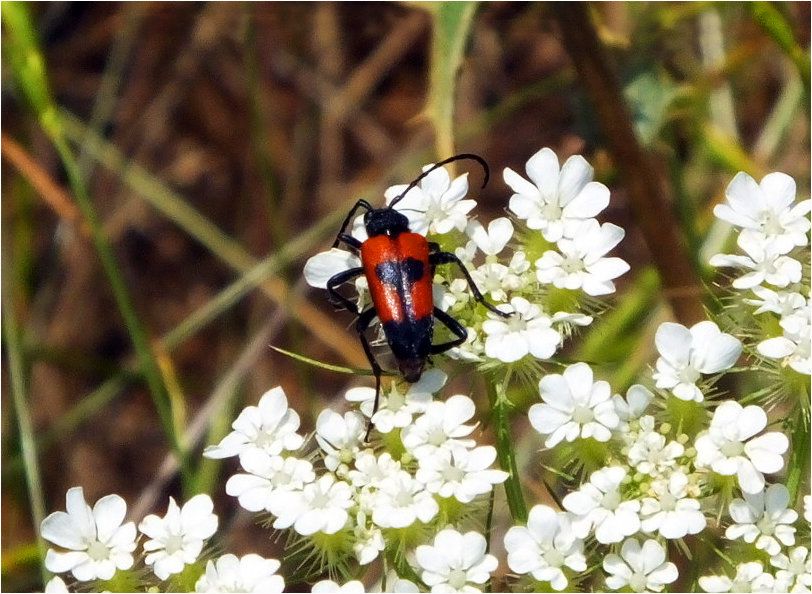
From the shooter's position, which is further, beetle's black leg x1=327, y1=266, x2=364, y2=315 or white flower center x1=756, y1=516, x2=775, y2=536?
beetle's black leg x1=327, y1=266, x2=364, y2=315

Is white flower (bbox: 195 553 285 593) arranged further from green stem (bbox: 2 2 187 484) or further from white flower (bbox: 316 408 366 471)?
green stem (bbox: 2 2 187 484)

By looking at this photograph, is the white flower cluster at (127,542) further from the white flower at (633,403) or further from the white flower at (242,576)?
the white flower at (633,403)

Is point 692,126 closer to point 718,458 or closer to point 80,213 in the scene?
point 718,458

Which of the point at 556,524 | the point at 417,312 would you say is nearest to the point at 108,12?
the point at 417,312

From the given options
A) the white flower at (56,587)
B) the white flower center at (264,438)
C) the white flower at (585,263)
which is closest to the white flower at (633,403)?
the white flower at (585,263)

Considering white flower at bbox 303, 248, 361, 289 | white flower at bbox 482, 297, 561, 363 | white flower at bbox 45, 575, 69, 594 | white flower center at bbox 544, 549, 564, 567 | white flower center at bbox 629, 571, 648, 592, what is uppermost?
white flower at bbox 303, 248, 361, 289

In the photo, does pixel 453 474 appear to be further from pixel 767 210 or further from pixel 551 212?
pixel 767 210

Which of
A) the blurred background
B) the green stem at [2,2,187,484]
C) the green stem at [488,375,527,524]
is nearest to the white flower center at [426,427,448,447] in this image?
the green stem at [488,375,527,524]

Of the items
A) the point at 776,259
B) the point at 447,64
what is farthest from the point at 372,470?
the point at 447,64
